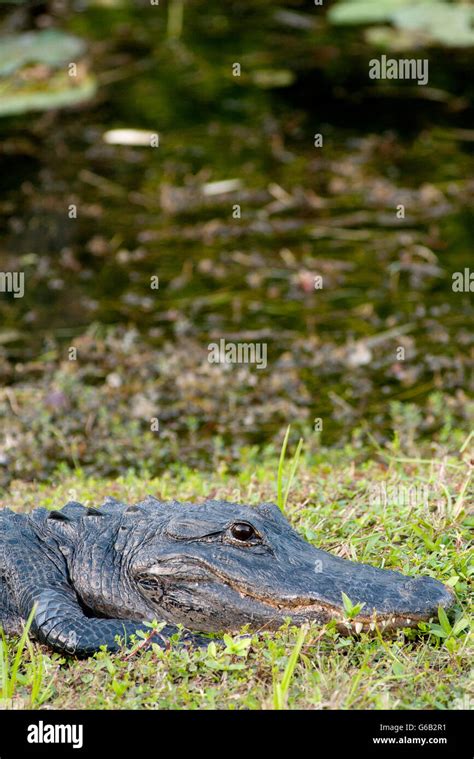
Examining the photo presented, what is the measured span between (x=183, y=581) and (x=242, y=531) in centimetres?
33

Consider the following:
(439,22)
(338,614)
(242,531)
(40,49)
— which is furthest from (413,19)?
(338,614)

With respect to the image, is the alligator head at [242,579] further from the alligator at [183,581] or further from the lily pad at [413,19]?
the lily pad at [413,19]

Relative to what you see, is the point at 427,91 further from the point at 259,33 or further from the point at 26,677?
the point at 26,677

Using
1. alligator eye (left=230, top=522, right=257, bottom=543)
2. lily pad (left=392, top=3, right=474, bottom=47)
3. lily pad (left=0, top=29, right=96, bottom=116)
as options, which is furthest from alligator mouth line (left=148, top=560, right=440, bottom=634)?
lily pad (left=392, top=3, right=474, bottom=47)

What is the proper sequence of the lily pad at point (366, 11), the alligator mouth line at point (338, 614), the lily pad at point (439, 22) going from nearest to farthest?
1. the alligator mouth line at point (338, 614)
2. the lily pad at point (439, 22)
3. the lily pad at point (366, 11)

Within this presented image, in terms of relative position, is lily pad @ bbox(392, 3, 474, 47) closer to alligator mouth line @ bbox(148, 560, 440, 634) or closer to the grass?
the grass

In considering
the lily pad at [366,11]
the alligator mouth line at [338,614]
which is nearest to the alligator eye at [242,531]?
the alligator mouth line at [338,614]

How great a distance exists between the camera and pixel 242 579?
452cm

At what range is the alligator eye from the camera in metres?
4.61

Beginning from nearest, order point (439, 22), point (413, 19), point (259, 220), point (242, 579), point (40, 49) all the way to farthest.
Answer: point (242, 579)
point (259, 220)
point (40, 49)
point (413, 19)
point (439, 22)

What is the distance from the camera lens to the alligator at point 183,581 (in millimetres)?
4418

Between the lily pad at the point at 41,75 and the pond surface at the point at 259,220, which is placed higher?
the lily pad at the point at 41,75

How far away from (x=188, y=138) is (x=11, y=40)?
2.48 meters

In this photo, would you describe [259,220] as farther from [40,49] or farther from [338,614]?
[338,614]
